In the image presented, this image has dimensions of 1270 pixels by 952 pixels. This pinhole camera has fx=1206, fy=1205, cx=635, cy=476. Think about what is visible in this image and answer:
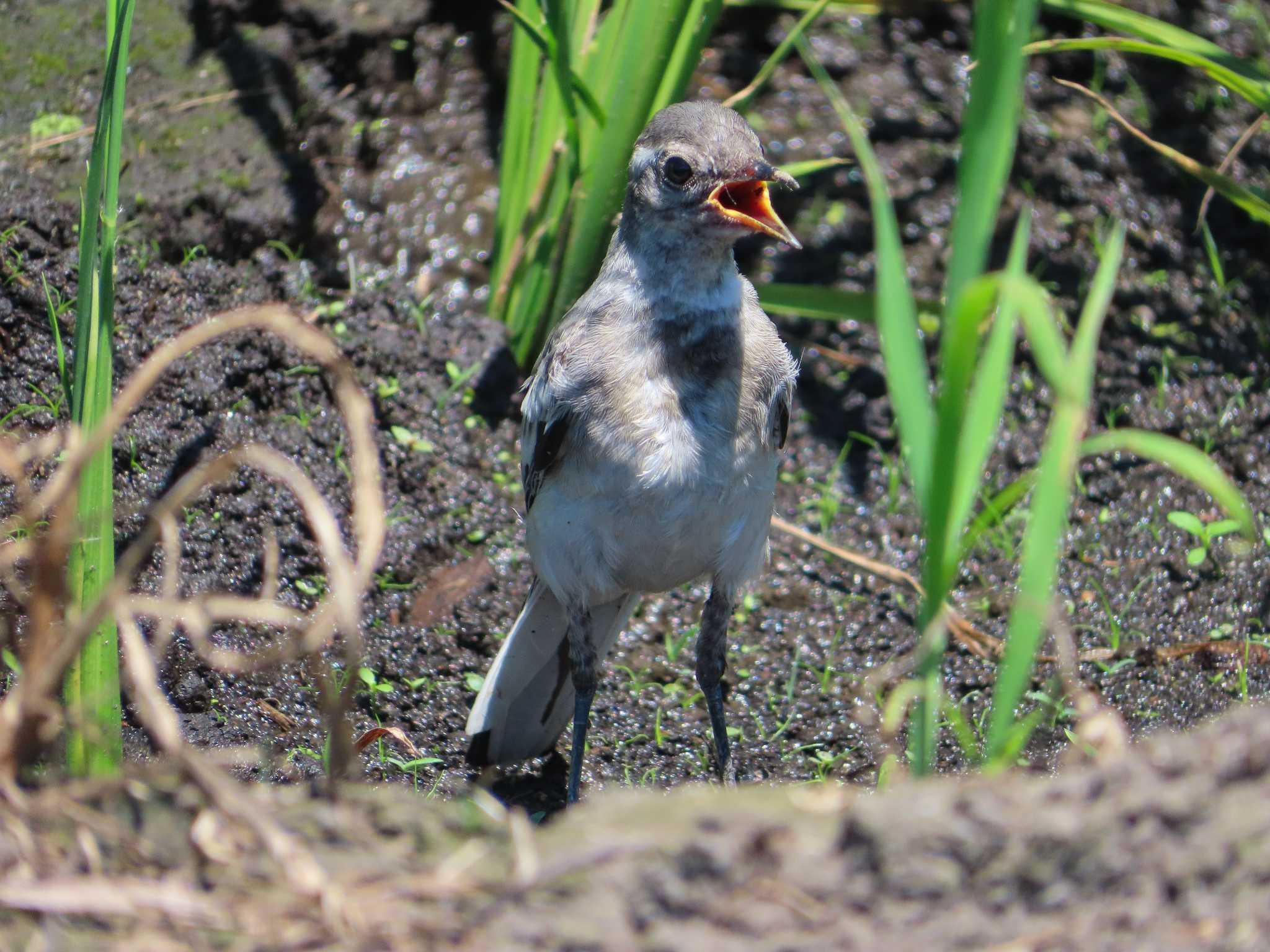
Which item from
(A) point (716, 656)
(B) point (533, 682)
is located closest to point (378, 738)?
(B) point (533, 682)

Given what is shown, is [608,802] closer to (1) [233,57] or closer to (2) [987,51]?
(2) [987,51]

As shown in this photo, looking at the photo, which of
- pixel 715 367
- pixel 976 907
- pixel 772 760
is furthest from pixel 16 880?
pixel 772 760

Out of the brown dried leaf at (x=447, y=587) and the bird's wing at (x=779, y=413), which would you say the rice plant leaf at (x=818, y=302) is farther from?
the brown dried leaf at (x=447, y=587)

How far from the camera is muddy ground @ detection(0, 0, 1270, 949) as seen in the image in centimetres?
407

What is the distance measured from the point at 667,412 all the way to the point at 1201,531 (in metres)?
2.24

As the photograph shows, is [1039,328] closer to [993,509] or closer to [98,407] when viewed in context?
[993,509]

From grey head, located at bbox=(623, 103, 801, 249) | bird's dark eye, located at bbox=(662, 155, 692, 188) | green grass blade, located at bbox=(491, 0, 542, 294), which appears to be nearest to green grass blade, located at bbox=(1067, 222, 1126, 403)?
grey head, located at bbox=(623, 103, 801, 249)

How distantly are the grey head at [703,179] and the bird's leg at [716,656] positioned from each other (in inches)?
44.1

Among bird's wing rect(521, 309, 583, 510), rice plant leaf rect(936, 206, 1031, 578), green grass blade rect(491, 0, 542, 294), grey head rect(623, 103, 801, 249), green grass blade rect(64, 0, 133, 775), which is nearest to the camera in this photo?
rice plant leaf rect(936, 206, 1031, 578)

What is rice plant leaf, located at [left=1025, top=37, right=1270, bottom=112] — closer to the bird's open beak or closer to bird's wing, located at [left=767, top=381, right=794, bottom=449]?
the bird's open beak

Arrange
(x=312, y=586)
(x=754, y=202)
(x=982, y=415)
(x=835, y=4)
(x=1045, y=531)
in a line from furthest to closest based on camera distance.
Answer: (x=835, y=4) → (x=312, y=586) → (x=754, y=202) → (x=982, y=415) → (x=1045, y=531)

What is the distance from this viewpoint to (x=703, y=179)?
3.45m

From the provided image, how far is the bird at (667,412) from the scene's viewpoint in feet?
11.4

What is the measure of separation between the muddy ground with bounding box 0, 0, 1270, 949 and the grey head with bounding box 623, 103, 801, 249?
1569 millimetres
